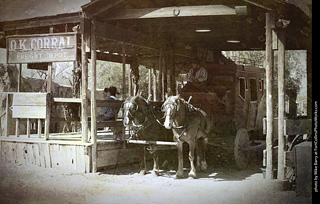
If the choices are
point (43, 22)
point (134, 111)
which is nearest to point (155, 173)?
point (134, 111)

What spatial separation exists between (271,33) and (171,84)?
16.1ft

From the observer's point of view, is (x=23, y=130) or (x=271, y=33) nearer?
(x=271, y=33)

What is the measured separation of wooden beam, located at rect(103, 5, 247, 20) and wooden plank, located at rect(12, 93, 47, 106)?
8.04 feet

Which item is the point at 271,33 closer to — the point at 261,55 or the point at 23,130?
the point at 23,130

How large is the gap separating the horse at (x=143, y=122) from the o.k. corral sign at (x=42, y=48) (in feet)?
5.85

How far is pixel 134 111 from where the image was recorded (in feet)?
28.3

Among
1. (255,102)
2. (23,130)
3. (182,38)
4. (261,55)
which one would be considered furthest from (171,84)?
(261,55)

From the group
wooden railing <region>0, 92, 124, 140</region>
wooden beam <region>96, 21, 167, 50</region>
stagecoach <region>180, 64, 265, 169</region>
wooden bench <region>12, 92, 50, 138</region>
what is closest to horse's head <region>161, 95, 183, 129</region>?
stagecoach <region>180, 64, 265, 169</region>

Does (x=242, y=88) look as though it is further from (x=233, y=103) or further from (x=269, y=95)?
(x=269, y=95)

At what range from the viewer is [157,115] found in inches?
370

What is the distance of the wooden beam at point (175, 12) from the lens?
824cm

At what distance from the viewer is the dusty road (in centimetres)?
716

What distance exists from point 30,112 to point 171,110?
3.80 metres

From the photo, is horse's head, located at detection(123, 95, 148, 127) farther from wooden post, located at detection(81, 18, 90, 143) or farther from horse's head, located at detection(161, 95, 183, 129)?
wooden post, located at detection(81, 18, 90, 143)
